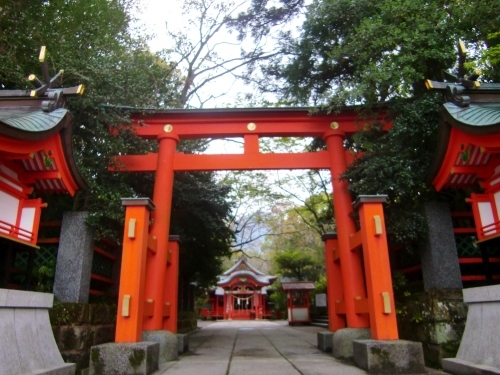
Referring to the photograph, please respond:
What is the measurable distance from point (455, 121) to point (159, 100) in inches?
269

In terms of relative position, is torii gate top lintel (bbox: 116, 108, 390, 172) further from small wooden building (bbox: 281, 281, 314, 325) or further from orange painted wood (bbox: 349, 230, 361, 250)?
small wooden building (bbox: 281, 281, 314, 325)

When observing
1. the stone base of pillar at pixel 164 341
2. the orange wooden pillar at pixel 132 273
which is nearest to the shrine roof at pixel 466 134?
the orange wooden pillar at pixel 132 273

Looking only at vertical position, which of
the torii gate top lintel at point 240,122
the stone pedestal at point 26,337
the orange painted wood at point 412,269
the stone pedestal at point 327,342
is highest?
the torii gate top lintel at point 240,122

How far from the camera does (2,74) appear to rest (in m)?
7.75

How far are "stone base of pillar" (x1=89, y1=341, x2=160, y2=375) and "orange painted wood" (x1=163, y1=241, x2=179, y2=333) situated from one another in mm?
2819

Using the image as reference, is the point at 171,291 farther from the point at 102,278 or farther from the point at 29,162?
the point at 29,162

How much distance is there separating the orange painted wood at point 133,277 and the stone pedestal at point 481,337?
14.0ft

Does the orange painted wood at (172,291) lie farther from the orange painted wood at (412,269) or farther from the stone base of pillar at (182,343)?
the orange painted wood at (412,269)

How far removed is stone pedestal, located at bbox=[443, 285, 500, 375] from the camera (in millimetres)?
3906

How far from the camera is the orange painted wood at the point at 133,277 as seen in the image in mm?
5254

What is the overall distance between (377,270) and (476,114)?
2.68m

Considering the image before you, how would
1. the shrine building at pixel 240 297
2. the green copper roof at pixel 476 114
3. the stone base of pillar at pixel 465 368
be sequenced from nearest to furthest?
the stone base of pillar at pixel 465 368 < the green copper roof at pixel 476 114 < the shrine building at pixel 240 297

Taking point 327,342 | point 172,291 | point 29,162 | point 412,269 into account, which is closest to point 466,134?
point 412,269

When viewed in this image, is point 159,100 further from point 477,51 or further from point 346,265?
point 477,51
